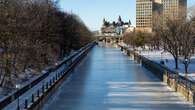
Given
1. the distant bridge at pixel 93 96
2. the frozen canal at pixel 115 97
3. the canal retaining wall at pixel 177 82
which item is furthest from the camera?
the canal retaining wall at pixel 177 82

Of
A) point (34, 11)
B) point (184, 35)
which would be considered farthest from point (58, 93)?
point (184, 35)

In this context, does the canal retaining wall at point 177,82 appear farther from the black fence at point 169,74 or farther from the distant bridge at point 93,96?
the distant bridge at point 93,96

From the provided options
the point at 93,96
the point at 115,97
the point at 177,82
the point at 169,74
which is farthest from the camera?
the point at 169,74

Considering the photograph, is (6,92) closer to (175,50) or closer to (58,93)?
(58,93)

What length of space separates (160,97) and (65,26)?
36.7 m

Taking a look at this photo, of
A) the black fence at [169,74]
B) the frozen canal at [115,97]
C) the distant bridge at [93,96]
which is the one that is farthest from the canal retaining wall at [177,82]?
the frozen canal at [115,97]

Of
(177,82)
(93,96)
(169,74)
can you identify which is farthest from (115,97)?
(169,74)

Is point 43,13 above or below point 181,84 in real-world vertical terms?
above

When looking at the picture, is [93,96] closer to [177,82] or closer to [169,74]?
[177,82]

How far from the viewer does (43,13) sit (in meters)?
46.8

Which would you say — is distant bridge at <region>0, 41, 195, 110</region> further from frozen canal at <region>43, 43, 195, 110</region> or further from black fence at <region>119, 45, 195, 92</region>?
black fence at <region>119, 45, 195, 92</region>

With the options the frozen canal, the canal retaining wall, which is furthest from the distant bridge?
the canal retaining wall

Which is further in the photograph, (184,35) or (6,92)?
(184,35)

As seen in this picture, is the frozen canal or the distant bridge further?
the frozen canal
